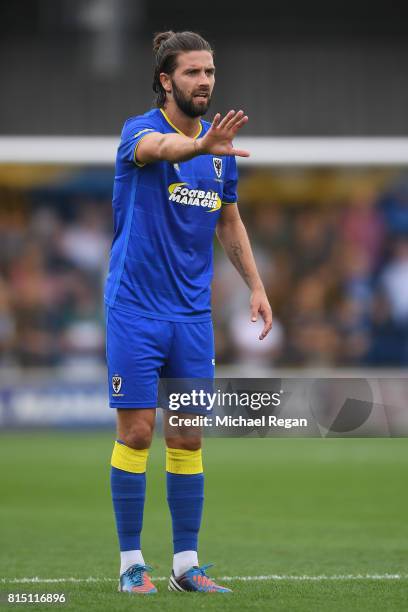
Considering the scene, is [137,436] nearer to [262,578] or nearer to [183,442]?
[183,442]

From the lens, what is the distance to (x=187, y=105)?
13.8 ft

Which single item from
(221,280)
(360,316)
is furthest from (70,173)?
(360,316)

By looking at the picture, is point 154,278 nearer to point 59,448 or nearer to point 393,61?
point 59,448

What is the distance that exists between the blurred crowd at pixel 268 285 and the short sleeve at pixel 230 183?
8539 mm

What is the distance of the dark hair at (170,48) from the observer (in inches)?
165

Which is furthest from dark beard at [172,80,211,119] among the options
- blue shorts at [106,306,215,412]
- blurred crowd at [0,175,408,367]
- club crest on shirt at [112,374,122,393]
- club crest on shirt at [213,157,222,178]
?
blurred crowd at [0,175,408,367]

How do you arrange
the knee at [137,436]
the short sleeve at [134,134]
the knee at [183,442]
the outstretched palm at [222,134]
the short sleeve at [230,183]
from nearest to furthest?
the outstretched palm at [222,134] < the short sleeve at [134,134] < the knee at [137,436] < the knee at [183,442] < the short sleeve at [230,183]

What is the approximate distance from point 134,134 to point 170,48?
347mm

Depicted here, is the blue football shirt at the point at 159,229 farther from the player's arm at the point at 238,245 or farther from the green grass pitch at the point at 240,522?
the green grass pitch at the point at 240,522

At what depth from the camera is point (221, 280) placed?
43.3 ft

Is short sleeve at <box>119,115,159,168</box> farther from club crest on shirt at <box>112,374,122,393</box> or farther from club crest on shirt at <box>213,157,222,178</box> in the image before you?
club crest on shirt at <box>112,374,122,393</box>

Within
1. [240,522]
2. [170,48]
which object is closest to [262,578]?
[170,48]

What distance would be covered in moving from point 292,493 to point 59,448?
3.41m

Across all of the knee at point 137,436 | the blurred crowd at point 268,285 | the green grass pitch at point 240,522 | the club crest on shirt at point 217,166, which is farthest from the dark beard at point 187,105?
the blurred crowd at point 268,285
